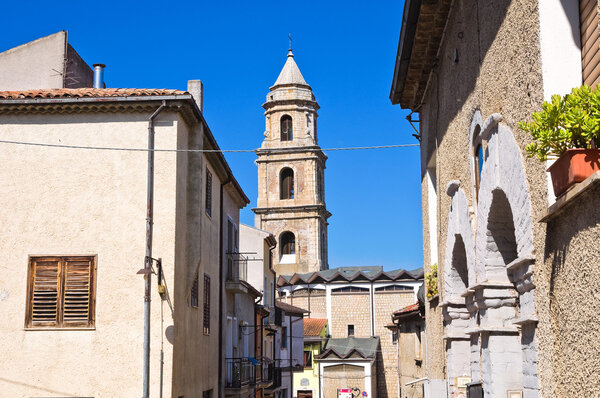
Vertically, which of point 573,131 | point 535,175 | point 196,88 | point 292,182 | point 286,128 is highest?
point 286,128

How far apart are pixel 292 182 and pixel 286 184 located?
1.76 feet

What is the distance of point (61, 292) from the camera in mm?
14758

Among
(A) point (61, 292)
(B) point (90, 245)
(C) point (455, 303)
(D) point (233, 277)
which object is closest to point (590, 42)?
(C) point (455, 303)

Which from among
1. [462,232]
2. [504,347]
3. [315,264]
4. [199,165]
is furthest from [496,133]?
[315,264]

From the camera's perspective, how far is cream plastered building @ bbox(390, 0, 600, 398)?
5.55 meters

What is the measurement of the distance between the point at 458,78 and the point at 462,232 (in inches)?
81.6

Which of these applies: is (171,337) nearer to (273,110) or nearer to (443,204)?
(443,204)

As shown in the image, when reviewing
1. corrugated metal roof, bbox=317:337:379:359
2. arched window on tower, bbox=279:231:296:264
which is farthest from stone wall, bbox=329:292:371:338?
arched window on tower, bbox=279:231:296:264

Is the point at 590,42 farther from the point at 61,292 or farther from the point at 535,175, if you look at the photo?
the point at 61,292

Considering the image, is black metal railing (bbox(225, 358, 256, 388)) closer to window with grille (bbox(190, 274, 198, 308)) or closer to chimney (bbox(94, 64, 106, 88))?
window with grille (bbox(190, 274, 198, 308))

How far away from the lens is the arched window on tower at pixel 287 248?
207 ft

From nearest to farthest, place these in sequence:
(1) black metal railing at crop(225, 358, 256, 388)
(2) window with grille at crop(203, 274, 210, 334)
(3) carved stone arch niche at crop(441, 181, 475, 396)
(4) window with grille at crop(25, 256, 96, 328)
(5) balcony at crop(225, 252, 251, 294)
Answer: (3) carved stone arch niche at crop(441, 181, 475, 396), (4) window with grille at crop(25, 256, 96, 328), (2) window with grille at crop(203, 274, 210, 334), (1) black metal railing at crop(225, 358, 256, 388), (5) balcony at crop(225, 252, 251, 294)

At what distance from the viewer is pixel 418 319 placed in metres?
24.2

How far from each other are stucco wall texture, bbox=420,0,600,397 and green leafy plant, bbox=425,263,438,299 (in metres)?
3.47
